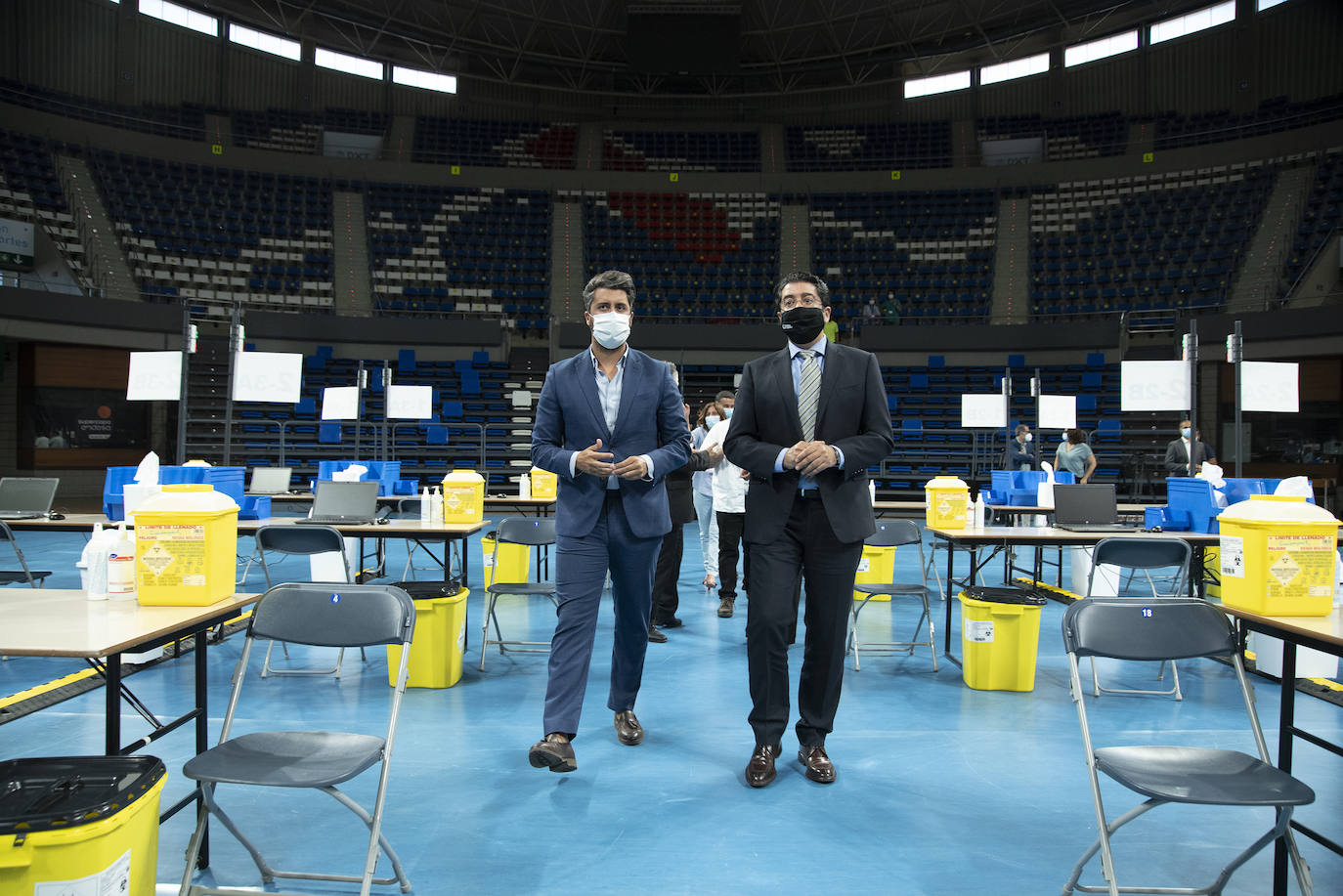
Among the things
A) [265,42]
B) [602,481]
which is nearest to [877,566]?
[602,481]

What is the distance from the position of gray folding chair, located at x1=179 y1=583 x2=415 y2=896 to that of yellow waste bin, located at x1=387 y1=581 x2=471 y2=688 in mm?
1546

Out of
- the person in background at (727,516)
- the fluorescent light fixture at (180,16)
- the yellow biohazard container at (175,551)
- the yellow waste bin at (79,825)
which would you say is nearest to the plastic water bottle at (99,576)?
the yellow biohazard container at (175,551)

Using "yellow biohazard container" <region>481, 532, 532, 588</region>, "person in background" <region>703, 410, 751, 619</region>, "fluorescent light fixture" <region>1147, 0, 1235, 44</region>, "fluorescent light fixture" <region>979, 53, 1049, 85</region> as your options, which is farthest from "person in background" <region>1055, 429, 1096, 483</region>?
"fluorescent light fixture" <region>979, 53, 1049, 85</region>

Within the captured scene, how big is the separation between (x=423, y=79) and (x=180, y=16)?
229 inches

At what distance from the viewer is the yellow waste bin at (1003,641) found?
14.4ft

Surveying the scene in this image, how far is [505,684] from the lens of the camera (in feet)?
14.6

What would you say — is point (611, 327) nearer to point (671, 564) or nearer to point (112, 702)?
point (112, 702)

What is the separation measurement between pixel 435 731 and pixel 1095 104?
77.7 ft

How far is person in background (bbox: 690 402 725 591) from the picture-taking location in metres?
6.61

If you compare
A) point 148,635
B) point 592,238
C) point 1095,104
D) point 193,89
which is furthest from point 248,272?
point 1095,104

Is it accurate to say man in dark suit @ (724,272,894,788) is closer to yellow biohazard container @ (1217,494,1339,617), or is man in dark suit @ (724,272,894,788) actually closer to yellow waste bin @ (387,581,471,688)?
yellow biohazard container @ (1217,494,1339,617)

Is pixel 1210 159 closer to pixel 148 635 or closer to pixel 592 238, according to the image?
pixel 592 238

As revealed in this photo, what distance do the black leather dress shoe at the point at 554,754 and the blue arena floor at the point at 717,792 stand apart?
8 centimetres

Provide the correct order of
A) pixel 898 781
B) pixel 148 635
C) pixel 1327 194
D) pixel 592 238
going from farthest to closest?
pixel 592 238 < pixel 1327 194 < pixel 898 781 < pixel 148 635
